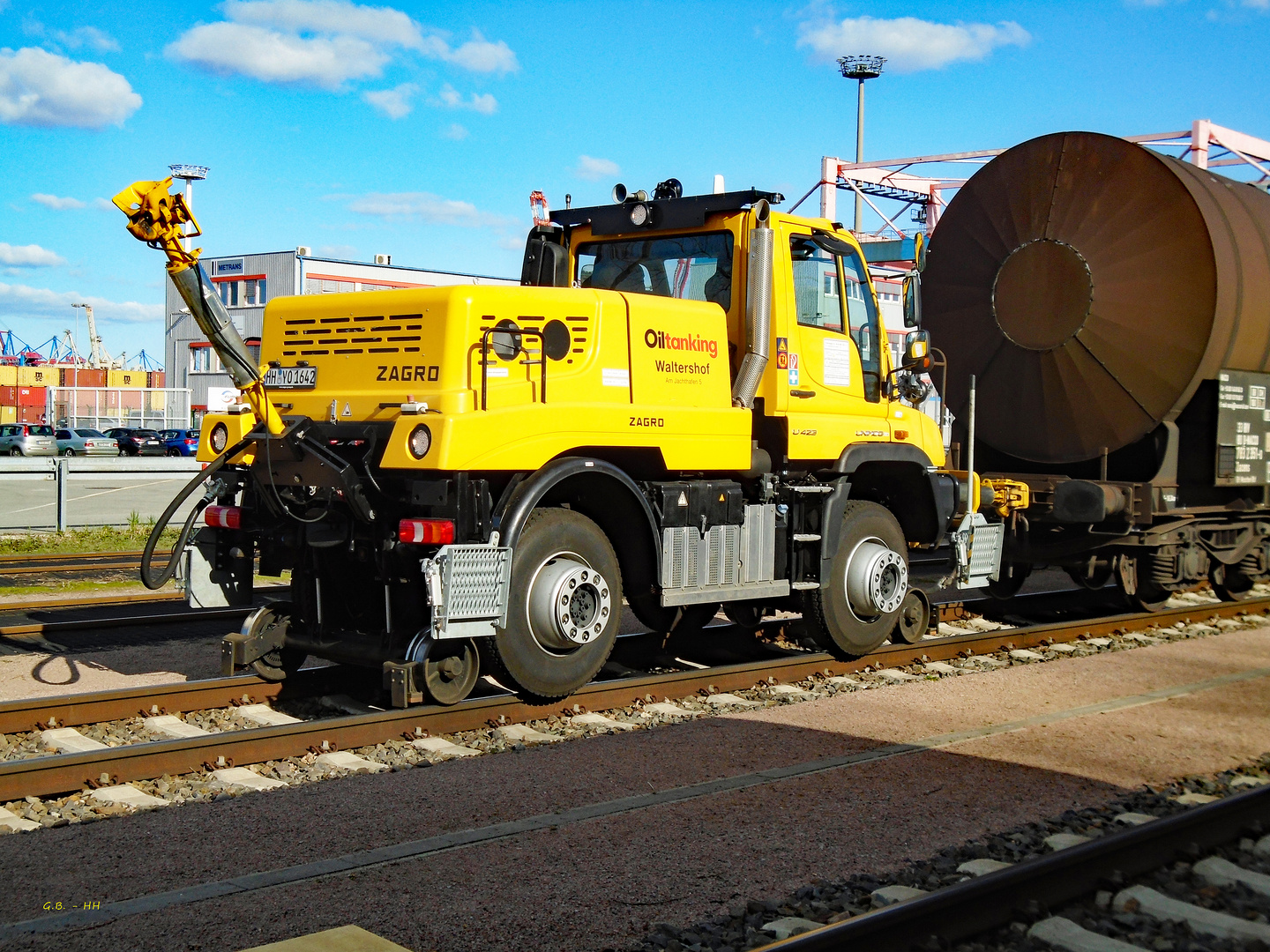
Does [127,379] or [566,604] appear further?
[127,379]

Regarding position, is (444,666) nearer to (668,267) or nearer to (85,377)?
(668,267)

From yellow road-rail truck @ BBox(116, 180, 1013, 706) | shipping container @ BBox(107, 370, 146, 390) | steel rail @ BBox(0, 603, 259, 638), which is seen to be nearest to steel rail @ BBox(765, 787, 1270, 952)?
yellow road-rail truck @ BBox(116, 180, 1013, 706)

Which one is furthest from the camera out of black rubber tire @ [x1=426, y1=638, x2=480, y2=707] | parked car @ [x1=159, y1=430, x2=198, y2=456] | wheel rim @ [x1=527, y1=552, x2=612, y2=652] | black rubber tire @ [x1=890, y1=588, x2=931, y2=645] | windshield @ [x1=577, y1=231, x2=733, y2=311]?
parked car @ [x1=159, y1=430, x2=198, y2=456]

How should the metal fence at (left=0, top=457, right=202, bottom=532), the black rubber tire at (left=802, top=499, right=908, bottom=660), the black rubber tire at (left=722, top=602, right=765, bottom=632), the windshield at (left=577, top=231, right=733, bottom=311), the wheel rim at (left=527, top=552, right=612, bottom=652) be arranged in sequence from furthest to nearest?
the metal fence at (left=0, top=457, right=202, bottom=532)
the black rubber tire at (left=722, top=602, right=765, bottom=632)
the black rubber tire at (left=802, top=499, right=908, bottom=660)
the windshield at (left=577, top=231, right=733, bottom=311)
the wheel rim at (left=527, top=552, right=612, bottom=652)

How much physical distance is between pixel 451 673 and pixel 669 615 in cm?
246

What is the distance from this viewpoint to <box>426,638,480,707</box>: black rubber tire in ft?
23.0

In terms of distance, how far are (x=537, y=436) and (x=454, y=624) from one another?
1224 mm

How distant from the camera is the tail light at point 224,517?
7.76 metres

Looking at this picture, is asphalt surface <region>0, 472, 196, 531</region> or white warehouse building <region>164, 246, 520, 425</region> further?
white warehouse building <region>164, 246, 520, 425</region>

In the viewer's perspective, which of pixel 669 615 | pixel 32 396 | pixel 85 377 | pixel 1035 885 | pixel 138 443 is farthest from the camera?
pixel 85 377

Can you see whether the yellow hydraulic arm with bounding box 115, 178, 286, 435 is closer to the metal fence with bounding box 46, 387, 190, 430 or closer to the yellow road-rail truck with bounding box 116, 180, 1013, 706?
the yellow road-rail truck with bounding box 116, 180, 1013, 706

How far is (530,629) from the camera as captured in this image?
23.9 ft

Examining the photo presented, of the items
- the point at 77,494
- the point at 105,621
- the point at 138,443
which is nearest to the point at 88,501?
the point at 77,494

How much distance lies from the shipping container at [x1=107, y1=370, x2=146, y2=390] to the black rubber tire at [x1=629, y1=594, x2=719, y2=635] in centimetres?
9662
